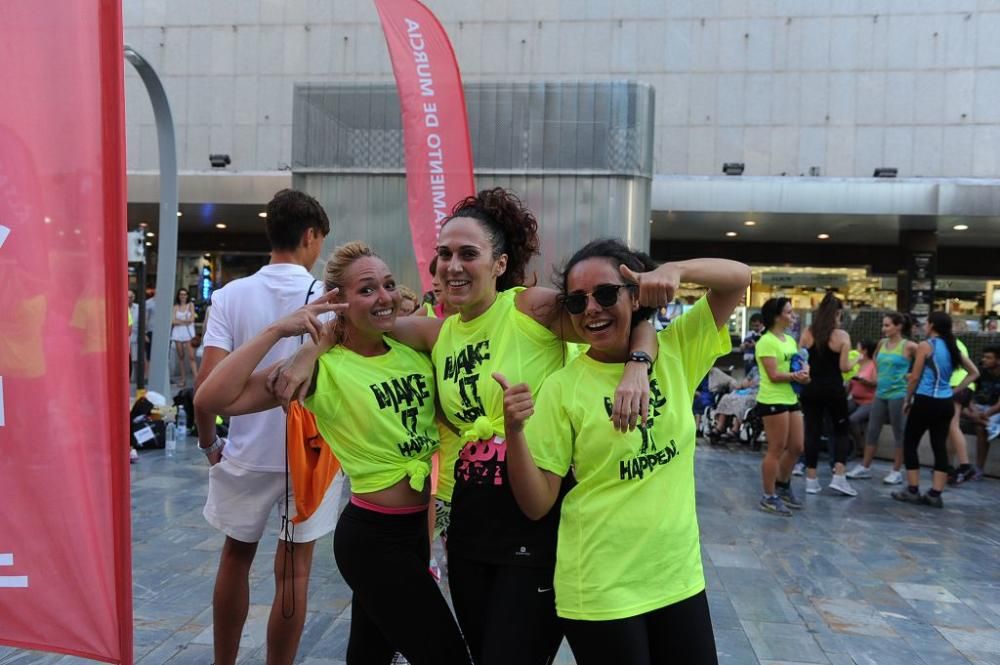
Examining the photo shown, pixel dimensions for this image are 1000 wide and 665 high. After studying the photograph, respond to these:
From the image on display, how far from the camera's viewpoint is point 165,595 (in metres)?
4.41

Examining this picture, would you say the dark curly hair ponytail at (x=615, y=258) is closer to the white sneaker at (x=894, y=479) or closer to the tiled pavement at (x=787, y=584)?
the tiled pavement at (x=787, y=584)

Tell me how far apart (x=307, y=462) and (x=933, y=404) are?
6.83 meters

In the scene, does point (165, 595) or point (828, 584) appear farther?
point (828, 584)

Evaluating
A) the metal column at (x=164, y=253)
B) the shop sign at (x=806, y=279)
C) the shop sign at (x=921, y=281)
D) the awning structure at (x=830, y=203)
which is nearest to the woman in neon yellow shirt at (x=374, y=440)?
the metal column at (x=164, y=253)

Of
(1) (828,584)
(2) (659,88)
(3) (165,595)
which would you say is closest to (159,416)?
(3) (165,595)

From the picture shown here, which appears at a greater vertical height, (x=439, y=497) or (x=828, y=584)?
(x=439, y=497)

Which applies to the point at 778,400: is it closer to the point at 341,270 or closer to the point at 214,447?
the point at 214,447

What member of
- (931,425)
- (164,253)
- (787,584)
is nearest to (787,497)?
(931,425)

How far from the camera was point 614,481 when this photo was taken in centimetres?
207

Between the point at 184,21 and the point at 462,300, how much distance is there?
2090cm

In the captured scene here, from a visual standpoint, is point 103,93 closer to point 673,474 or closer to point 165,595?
point 673,474

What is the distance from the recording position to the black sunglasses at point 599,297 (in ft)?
6.93

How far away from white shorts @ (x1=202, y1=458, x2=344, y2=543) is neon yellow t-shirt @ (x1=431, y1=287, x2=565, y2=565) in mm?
1013

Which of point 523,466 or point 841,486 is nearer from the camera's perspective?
point 523,466
